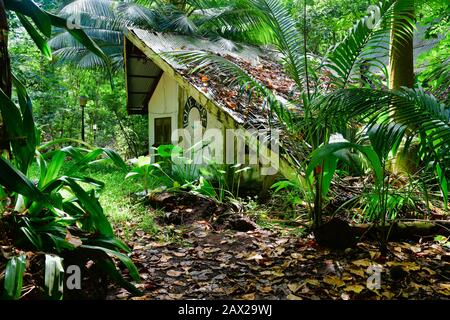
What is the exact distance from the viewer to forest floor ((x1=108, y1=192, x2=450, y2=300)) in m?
2.22

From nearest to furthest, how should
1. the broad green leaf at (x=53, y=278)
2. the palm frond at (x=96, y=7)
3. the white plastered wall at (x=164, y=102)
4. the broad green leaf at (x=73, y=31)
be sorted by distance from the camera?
the broad green leaf at (x=53, y=278) → the broad green leaf at (x=73, y=31) → the white plastered wall at (x=164, y=102) → the palm frond at (x=96, y=7)

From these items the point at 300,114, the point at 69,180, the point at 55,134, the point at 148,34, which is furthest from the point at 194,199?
the point at 55,134

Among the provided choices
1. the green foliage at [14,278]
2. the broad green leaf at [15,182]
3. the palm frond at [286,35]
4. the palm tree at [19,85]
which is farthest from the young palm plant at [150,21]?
the green foliage at [14,278]

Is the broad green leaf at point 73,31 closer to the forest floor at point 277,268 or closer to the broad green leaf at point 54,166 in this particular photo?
the broad green leaf at point 54,166

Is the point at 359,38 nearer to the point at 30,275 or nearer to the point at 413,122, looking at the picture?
the point at 413,122

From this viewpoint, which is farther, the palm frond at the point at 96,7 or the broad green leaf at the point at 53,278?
the palm frond at the point at 96,7

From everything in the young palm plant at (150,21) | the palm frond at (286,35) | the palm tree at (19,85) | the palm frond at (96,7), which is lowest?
the palm tree at (19,85)

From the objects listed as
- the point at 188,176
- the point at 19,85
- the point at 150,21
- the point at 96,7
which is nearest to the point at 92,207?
the point at 19,85

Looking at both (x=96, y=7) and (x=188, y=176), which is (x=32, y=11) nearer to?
(x=188, y=176)

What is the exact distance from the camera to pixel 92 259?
2168mm

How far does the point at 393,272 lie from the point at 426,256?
0.59m

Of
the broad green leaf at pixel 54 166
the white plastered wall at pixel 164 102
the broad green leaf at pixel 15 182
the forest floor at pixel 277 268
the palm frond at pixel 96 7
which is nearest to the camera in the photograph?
the broad green leaf at pixel 15 182

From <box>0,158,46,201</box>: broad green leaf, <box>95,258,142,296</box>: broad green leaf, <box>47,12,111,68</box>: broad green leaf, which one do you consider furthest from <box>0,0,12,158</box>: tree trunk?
<box>95,258,142,296</box>: broad green leaf

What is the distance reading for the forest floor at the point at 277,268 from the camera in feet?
7.27
